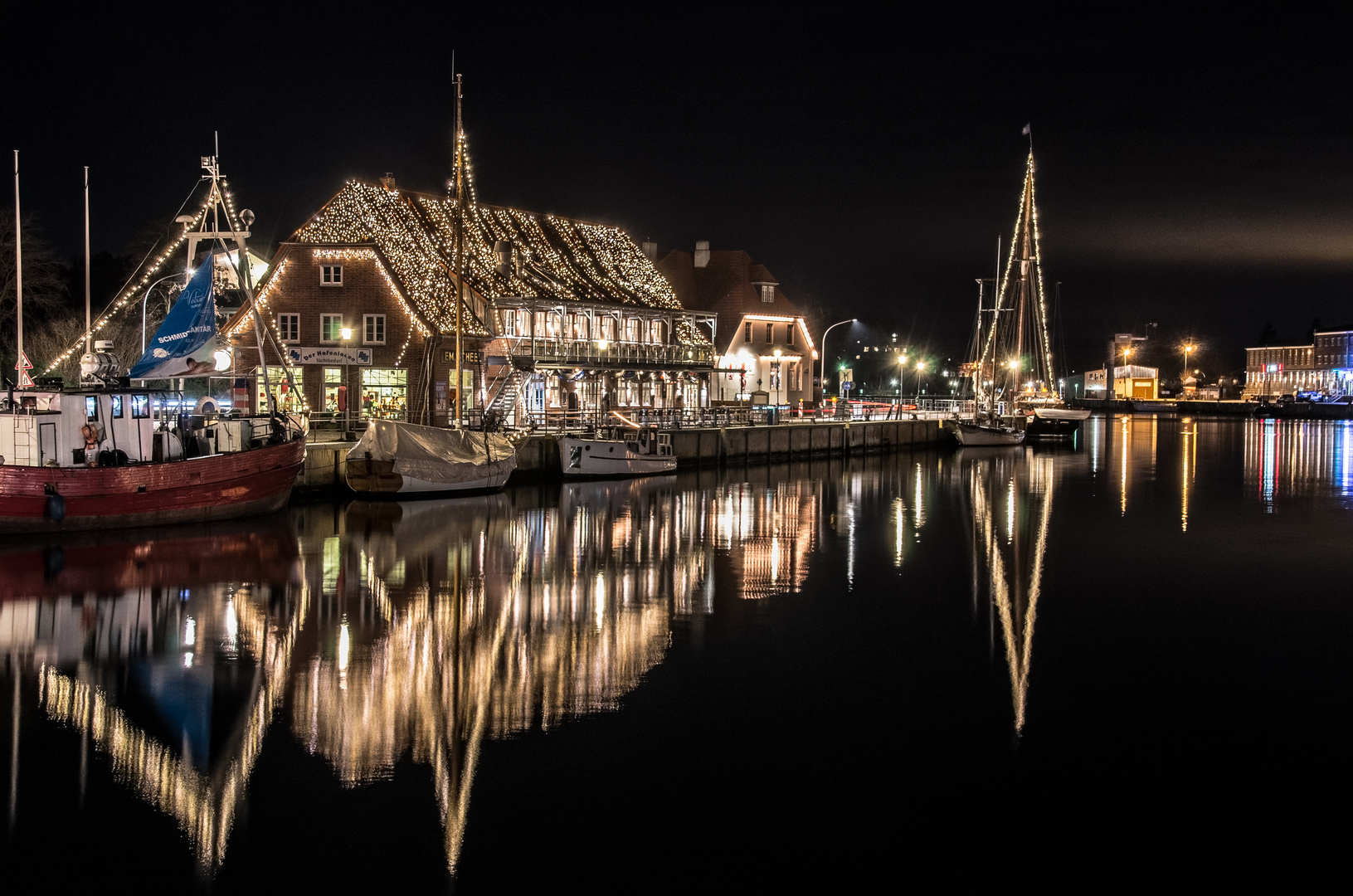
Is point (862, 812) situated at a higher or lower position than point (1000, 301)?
lower

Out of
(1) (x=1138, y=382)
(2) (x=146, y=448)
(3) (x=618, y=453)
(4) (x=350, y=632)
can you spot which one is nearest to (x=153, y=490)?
(2) (x=146, y=448)

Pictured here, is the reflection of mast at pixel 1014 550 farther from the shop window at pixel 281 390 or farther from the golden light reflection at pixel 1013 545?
the shop window at pixel 281 390

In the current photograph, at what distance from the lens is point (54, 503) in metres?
26.4

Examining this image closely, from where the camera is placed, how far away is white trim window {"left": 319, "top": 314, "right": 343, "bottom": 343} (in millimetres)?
45875

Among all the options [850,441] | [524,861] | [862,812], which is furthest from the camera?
[850,441]

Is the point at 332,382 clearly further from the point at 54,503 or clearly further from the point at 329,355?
the point at 54,503

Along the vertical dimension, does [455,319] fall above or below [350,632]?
above

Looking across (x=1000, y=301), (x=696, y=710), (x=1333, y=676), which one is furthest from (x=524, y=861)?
(x=1000, y=301)

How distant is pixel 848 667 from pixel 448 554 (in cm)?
1176

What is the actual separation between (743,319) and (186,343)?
4206cm

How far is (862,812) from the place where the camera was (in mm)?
11930

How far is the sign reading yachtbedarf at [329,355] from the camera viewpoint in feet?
149

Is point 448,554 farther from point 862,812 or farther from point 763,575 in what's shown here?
point 862,812

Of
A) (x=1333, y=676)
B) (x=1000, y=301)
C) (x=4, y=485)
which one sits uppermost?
(x=1000, y=301)
